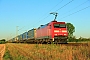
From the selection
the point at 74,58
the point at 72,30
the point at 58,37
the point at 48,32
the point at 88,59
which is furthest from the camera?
the point at 72,30

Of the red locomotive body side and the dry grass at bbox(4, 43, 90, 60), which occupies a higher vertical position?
the red locomotive body side

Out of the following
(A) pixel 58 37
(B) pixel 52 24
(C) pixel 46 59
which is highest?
(B) pixel 52 24

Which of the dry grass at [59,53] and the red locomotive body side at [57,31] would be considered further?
the red locomotive body side at [57,31]

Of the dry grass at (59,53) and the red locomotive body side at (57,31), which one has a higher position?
the red locomotive body side at (57,31)

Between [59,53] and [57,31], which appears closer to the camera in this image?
[59,53]

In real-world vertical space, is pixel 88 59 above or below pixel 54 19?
below

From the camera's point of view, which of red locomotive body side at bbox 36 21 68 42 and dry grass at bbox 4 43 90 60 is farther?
red locomotive body side at bbox 36 21 68 42

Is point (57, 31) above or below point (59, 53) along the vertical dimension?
above

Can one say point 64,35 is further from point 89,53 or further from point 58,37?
point 89,53

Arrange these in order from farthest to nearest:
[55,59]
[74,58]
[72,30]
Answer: [72,30]
[55,59]
[74,58]

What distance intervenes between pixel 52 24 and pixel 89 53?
2208 centimetres

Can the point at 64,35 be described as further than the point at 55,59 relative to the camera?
Yes

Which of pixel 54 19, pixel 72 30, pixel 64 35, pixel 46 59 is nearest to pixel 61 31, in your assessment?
pixel 64 35

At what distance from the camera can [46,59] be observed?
37.0 ft
